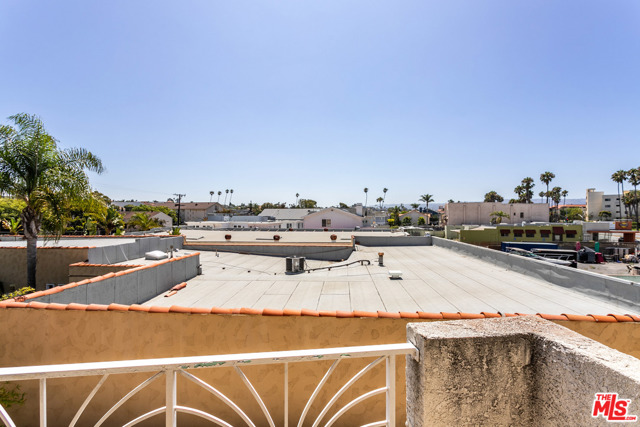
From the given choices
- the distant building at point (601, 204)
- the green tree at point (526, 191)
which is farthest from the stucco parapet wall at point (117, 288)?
the distant building at point (601, 204)

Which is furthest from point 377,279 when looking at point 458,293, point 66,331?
point 66,331

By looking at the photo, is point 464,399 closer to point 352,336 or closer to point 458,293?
point 352,336

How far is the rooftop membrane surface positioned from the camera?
25.5 ft

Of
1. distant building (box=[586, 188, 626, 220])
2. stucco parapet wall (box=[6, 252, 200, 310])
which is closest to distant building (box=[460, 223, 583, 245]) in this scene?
stucco parapet wall (box=[6, 252, 200, 310])

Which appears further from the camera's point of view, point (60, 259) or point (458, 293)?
point (60, 259)

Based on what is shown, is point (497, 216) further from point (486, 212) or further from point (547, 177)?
point (547, 177)

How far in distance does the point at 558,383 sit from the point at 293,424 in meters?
3.81

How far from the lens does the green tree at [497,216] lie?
69456mm

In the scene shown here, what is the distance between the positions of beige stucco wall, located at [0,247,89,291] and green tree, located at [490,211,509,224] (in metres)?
76.6

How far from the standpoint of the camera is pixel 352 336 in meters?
4.82

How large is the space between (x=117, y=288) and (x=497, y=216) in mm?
78712

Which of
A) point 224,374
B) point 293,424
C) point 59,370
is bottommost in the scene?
point 293,424

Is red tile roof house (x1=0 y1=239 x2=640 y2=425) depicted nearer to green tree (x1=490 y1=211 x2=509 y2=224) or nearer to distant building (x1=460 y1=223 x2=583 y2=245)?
distant building (x1=460 y1=223 x2=583 y2=245)

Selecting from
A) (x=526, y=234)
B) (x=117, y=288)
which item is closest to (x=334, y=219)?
(x=526, y=234)
